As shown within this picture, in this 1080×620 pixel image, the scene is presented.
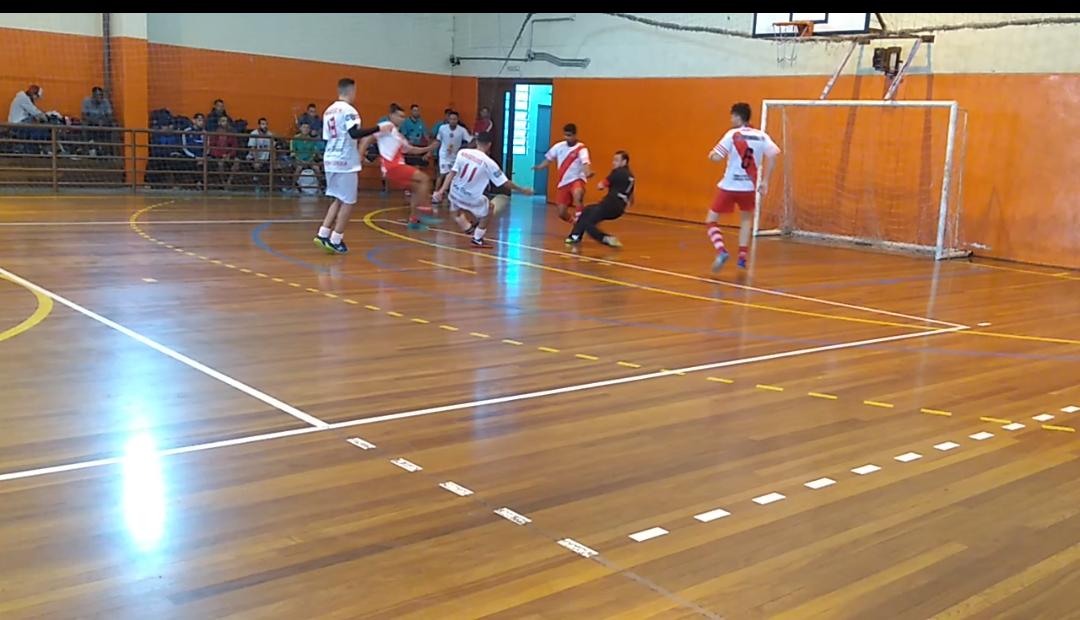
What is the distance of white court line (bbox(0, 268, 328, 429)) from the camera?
446cm

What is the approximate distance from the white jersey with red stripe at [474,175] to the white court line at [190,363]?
16.9 feet

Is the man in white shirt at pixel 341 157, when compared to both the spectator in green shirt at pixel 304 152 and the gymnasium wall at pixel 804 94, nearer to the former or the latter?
the gymnasium wall at pixel 804 94

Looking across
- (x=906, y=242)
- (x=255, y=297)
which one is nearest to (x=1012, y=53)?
(x=906, y=242)

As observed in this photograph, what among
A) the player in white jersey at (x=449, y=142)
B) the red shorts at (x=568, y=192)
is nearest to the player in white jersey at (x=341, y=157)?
the red shorts at (x=568, y=192)

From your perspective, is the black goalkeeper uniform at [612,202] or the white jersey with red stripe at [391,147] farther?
the black goalkeeper uniform at [612,202]

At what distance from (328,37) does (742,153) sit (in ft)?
38.7

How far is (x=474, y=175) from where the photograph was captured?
11219mm

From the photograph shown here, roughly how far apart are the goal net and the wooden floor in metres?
5.20

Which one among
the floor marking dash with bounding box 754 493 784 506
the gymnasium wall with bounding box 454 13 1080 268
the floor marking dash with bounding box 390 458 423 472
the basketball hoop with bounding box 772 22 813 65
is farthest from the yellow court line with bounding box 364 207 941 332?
the basketball hoop with bounding box 772 22 813 65

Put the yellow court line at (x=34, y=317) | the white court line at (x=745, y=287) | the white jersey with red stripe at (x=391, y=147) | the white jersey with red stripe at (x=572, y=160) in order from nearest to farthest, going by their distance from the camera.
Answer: the yellow court line at (x=34, y=317), the white court line at (x=745, y=287), the white jersey with red stripe at (x=391, y=147), the white jersey with red stripe at (x=572, y=160)

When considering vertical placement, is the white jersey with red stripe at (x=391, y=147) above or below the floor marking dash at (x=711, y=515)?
above

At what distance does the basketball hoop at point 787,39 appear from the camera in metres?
14.7

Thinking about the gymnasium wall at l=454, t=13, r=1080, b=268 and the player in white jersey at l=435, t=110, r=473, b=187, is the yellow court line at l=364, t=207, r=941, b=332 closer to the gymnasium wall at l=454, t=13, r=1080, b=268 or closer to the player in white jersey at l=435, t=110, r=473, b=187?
the gymnasium wall at l=454, t=13, r=1080, b=268
